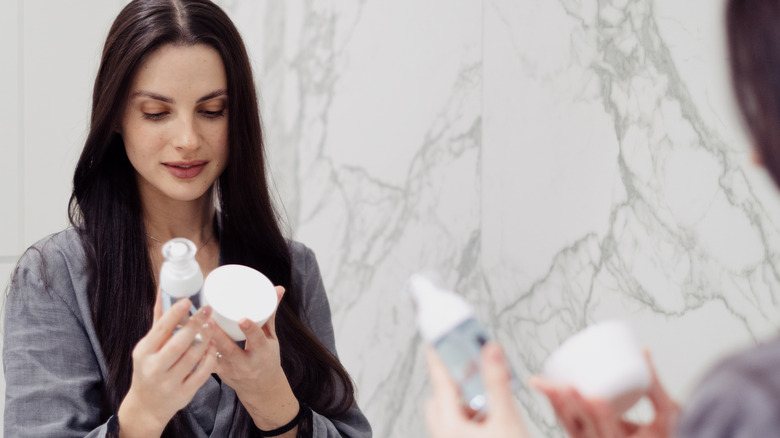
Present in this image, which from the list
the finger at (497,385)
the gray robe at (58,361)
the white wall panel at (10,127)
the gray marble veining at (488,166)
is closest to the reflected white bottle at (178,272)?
the gray robe at (58,361)

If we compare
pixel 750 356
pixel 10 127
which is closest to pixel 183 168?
pixel 10 127

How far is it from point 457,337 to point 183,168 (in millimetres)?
550

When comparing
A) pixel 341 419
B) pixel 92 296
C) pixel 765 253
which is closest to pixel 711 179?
pixel 765 253

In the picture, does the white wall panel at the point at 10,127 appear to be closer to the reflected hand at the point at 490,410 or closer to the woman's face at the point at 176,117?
the woman's face at the point at 176,117

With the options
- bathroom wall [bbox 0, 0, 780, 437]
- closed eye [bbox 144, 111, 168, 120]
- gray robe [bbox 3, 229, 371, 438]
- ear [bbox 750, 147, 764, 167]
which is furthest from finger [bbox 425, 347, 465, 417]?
bathroom wall [bbox 0, 0, 780, 437]

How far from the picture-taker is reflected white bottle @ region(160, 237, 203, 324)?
70cm

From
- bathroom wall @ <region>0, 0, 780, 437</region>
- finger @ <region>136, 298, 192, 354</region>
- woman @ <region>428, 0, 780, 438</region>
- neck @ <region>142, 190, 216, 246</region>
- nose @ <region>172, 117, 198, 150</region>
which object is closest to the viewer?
woman @ <region>428, 0, 780, 438</region>

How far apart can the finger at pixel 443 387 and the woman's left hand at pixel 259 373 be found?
29 centimetres

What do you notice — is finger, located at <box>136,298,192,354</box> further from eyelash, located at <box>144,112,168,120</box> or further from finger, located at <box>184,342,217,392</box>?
eyelash, located at <box>144,112,168,120</box>

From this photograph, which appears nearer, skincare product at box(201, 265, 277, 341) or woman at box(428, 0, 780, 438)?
woman at box(428, 0, 780, 438)

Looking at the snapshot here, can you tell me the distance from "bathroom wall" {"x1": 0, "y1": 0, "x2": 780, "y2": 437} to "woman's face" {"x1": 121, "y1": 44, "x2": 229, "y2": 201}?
28 centimetres

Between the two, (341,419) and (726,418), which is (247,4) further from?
(726,418)

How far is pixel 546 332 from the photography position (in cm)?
137

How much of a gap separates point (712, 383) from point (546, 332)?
1012 millimetres
